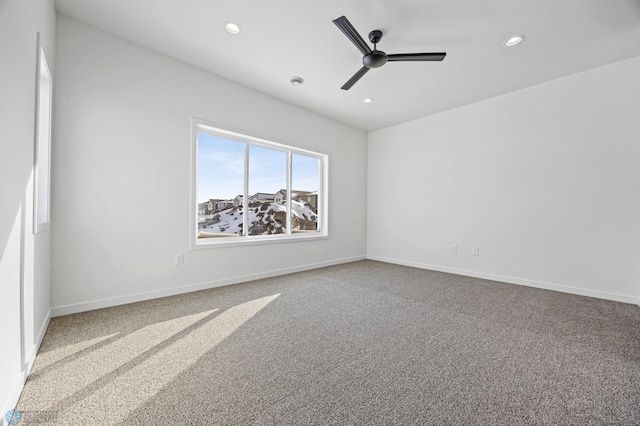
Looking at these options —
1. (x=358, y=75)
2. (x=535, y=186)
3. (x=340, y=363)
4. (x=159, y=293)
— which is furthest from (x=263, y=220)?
(x=535, y=186)

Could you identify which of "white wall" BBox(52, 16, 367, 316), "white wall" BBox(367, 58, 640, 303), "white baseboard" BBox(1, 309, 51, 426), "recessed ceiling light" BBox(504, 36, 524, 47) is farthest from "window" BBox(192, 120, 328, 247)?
"recessed ceiling light" BBox(504, 36, 524, 47)

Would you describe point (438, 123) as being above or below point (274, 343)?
above

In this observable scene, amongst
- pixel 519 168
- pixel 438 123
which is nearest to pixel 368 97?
pixel 438 123

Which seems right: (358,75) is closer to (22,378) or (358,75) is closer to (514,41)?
(514,41)

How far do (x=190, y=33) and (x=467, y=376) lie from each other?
3.56 metres

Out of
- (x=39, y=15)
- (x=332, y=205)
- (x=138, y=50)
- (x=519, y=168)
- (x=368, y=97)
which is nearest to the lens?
(x=39, y=15)

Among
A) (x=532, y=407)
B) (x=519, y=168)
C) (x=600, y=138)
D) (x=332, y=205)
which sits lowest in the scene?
(x=532, y=407)

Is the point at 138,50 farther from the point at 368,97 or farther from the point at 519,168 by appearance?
the point at 519,168

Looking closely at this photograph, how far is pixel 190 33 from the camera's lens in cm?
255

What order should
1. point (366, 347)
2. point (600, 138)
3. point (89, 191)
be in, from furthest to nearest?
point (600, 138) < point (89, 191) < point (366, 347)

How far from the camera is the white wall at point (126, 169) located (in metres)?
2.39

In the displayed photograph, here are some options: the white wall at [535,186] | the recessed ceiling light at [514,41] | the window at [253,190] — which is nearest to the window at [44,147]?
the window at [253,190]

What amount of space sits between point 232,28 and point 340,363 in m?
2.93

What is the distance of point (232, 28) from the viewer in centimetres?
246
